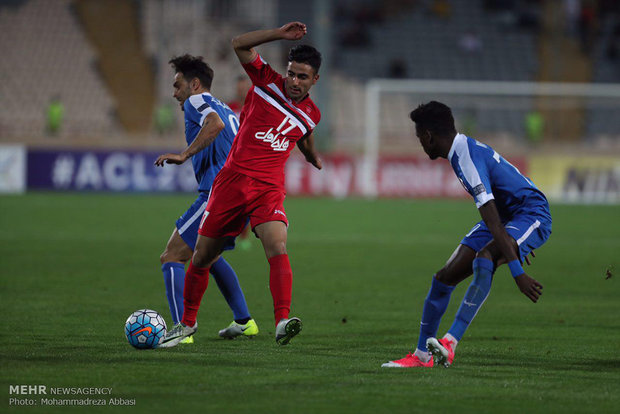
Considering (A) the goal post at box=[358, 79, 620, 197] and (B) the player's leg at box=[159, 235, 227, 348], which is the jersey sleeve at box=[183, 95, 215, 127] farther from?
(A) the goal post at box=[358, 79, 620, 197]

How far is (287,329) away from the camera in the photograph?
261 inches

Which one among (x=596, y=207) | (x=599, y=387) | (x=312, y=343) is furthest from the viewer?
(x=596, y=207)

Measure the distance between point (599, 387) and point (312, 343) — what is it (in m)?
2.40

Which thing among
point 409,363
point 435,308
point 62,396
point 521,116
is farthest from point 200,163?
point 521,116

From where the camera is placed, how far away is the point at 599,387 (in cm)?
587

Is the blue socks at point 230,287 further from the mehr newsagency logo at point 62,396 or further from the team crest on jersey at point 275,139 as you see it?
the mehr newsagency logo at point 62,396

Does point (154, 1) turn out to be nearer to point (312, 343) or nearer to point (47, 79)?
point (47, 79)

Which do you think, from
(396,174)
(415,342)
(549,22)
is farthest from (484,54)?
(415,342)

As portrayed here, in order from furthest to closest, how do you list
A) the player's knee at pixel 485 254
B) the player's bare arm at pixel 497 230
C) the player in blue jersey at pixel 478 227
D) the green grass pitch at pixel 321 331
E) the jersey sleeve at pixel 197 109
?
the jersey sleeve at pixel 197 109 < the player's knee at pixel 485 254 < the player in blue jersey at pixel 478 227 < the player's bare arm at pixel 497 230 < the green grass pitch at pixel 321 331

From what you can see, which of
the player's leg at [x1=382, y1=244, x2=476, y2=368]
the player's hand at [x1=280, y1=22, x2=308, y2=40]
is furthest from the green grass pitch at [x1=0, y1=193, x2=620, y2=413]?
the player's hand at [x1=280, y1=22, x2=308, y2=40]

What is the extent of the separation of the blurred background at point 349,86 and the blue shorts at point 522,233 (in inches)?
865

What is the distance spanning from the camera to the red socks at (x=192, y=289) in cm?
723

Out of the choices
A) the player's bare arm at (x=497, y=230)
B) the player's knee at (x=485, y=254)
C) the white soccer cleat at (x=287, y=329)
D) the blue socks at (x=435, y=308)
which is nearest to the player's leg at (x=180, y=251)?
the white soccer cleat at (x=287, y=329)

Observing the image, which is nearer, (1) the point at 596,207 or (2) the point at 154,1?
(1) the point at 596,207
